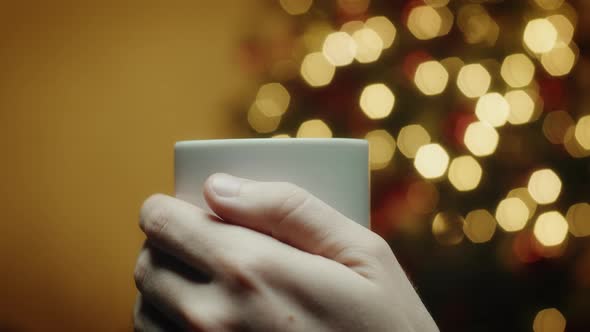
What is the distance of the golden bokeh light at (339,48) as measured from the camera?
1.82 m

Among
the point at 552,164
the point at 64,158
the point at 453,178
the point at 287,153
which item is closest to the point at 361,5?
the point at 453,178

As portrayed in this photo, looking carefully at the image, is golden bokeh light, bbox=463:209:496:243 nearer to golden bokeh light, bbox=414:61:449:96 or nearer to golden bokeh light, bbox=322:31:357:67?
golden bokeh light, bbox=414:61:449:96

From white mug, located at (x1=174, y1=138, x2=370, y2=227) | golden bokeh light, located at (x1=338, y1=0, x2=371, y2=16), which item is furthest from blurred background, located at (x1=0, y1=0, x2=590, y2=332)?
white mug, located at (x1=174, y1=138, x2=370, y2=227)

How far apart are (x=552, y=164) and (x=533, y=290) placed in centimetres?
37

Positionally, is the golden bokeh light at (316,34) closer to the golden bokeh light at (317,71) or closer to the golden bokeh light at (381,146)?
the golden bokeh light at (317,71)

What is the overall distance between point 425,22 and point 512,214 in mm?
647

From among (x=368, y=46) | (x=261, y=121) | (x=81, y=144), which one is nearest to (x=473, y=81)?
(x=368, y=46)

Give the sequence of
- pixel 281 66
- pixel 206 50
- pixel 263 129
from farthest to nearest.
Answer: pixel 206 50, pixel 281 66, pixel 263 129

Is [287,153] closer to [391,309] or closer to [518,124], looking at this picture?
[391,309]

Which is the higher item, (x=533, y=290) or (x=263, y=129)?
(x=263, y=129)

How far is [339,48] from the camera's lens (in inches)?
73.1

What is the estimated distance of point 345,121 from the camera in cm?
175

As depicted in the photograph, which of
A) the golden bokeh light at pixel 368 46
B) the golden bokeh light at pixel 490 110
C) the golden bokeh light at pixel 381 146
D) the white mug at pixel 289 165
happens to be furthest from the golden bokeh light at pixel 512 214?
the white mug at pixel 289 165

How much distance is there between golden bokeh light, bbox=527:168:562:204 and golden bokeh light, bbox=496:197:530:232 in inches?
2.0
